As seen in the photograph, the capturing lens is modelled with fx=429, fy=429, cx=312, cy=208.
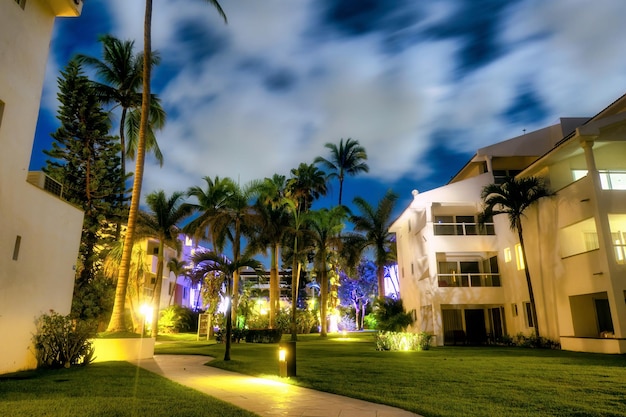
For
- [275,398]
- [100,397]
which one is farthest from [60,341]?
[275,398]

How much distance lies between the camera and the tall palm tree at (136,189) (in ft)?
51.5

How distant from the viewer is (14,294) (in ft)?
32.9

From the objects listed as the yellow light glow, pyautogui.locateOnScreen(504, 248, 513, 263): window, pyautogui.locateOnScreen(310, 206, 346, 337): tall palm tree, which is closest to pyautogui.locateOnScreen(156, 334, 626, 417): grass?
pyautogui.locateOnScreen(504, 248, 513, 263): window

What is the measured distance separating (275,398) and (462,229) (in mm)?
19778

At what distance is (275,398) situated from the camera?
7.29 metres

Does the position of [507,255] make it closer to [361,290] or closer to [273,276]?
[273,276]

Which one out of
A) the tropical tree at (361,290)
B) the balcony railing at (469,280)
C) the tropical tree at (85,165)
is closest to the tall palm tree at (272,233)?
the tropical tree at (85,165)

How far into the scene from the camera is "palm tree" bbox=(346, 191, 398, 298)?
33188 mm

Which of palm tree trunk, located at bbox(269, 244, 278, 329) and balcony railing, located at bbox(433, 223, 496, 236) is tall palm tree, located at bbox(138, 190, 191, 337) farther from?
balcony railing, located at bbox(433, 223, 496, 236)

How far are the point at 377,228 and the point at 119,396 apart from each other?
27238 mm

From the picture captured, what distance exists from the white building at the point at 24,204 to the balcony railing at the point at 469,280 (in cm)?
1811

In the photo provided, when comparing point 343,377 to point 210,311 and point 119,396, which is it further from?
point 210,311

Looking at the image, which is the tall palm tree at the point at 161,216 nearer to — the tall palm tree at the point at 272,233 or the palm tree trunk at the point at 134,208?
the tall palm tree at the point at 272,233

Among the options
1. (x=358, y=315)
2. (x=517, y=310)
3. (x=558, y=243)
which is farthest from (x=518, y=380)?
(x=358, y=315)
